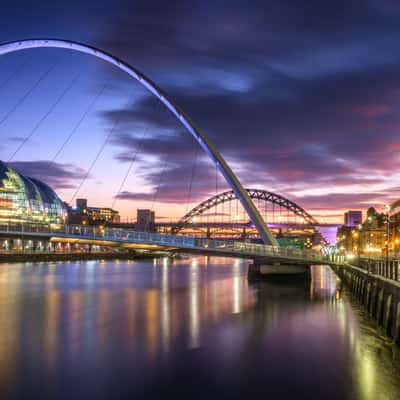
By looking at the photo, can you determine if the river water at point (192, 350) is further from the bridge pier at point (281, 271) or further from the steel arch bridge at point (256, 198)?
the steel arch bridge at point (256, 198)

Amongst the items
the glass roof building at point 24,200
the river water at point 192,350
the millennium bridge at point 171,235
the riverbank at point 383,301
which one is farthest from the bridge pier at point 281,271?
the glass roof building at point 24,200

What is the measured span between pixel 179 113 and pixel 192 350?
1342 inches

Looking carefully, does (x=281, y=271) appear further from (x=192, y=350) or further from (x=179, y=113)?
(x=192, y=350)

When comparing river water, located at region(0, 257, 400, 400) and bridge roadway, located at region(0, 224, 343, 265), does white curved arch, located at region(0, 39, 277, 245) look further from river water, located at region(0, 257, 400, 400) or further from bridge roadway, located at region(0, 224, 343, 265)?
river water, located at region(0, 257, 400, 400)

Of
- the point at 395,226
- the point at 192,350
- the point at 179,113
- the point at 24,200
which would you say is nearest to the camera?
the point at 192,350

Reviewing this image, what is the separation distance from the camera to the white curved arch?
168ft

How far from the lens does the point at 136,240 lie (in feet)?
142

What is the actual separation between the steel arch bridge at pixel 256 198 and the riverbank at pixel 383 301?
439ft

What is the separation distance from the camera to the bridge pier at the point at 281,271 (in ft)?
194

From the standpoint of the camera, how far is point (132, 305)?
41.1 meters

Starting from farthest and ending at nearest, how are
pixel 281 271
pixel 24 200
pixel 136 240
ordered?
pixel 24 200 < pixel 281 271 < pixel 136 240

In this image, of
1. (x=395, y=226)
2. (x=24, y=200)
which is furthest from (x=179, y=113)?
(x=24, y=200)

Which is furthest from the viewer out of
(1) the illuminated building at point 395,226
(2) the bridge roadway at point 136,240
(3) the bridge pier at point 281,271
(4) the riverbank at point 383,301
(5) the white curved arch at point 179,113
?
(1) the illuminated building at point 395,226

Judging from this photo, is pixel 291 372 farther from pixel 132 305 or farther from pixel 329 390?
pixel 132 305
